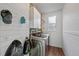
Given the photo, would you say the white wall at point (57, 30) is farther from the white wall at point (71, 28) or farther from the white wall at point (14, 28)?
the white wall at point (14, 28)

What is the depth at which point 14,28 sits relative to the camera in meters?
1.03

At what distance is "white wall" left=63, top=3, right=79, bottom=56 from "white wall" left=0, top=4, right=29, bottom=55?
439 mm

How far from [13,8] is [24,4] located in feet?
0.41

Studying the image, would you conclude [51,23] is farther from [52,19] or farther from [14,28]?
[14,28]

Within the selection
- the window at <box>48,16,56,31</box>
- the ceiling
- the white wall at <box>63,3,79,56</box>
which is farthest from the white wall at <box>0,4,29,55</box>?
the white wall at <box>63,3,79,56</box>

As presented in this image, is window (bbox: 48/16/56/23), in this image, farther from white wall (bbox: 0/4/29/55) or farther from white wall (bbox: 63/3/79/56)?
white wall (bbox: 0/4/29/55)

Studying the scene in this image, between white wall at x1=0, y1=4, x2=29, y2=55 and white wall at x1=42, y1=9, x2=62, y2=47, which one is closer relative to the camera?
white wall at x1=0, y1=4, x2=29, y2=55

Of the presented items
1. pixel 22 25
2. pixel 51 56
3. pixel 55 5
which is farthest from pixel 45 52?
pixel 55 5

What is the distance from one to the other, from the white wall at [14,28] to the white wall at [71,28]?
439mm

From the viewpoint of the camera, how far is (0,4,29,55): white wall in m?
0.92

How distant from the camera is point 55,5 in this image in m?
0.99

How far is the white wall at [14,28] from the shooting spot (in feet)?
3.02

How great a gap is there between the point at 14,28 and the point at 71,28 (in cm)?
63

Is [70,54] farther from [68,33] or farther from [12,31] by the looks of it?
[12,31]
